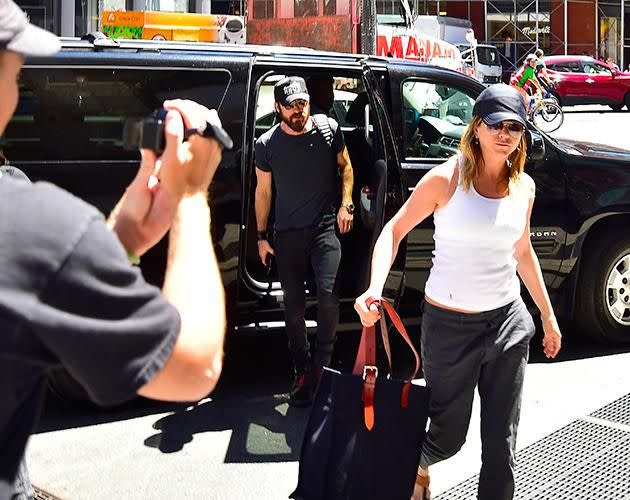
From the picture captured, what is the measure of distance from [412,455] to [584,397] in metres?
2.59

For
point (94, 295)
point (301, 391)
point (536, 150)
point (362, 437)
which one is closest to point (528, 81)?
point (536, 150)

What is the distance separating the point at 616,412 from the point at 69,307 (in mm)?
4606

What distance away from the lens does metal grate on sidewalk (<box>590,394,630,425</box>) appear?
5262mm

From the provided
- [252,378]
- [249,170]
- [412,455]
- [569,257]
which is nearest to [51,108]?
[249,170]

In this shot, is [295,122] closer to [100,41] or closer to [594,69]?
[100,41]

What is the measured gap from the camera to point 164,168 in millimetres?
1582

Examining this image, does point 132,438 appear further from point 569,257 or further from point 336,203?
point 569,257

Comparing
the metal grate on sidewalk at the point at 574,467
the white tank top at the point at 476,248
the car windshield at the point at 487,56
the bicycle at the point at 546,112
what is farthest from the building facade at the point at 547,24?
the white tank top at the point at 476,248

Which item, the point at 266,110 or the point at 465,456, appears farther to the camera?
the point at 266,110

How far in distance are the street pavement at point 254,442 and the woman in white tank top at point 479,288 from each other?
797mm

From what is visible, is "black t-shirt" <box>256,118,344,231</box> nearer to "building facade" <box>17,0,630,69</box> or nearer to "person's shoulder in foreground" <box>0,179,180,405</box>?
"person's shoulder in foreground" <box>0,179,180,405</box>

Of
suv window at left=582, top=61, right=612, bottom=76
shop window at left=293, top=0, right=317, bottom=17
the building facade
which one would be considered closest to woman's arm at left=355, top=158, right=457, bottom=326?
shop window at left=293, top=0, right=317, bottom=17

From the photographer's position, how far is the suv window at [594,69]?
95.8 feet

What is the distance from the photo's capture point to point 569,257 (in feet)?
20.6
